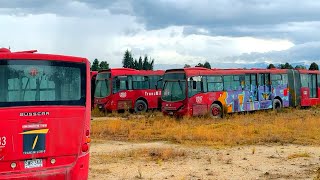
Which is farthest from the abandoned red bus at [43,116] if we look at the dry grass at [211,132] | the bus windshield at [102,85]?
the bus windshield at [102,85]

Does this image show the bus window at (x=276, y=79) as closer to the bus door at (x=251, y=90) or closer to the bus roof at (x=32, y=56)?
the bus door at (x=251, y=90)

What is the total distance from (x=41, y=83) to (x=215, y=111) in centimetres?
1926

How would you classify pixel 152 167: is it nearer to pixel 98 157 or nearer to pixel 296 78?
pixel 98 157

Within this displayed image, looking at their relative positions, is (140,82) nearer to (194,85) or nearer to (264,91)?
(194,85)

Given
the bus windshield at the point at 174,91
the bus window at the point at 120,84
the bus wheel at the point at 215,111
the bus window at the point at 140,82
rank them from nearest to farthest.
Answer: the bus windshield at the point at 174,91 → the bus wheel at the point at 215,111 → the bus window at the point at 120,84 → the bus window at the point at 140,82

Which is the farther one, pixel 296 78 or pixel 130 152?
pixel 296 78

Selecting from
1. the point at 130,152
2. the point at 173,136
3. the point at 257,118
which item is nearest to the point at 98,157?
the point at 130,152

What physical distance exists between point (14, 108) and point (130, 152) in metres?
6.51

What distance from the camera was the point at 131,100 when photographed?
31.6 metres

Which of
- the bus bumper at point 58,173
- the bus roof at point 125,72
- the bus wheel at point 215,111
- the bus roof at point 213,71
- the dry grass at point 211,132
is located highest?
the bus roof at point 125,72

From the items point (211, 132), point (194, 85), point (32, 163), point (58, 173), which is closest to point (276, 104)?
point (194, 85)

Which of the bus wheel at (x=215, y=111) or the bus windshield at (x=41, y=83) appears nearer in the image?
the bus windshield at (x=41, y=83)

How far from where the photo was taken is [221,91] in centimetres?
2759

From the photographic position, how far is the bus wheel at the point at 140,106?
32.0 m
